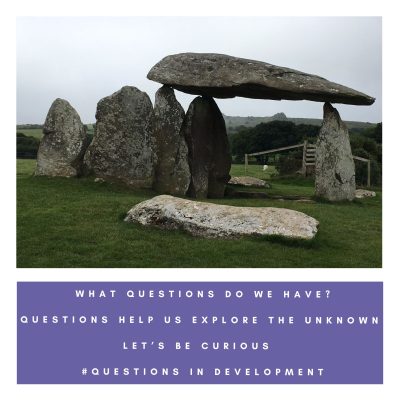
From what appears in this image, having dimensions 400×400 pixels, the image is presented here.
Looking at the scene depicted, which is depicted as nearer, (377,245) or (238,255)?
(238,255)

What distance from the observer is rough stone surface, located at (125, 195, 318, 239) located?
10141mm

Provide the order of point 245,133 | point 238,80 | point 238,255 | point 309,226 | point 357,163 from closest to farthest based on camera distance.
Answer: point 238,255 → point 309,226 → point 238,80 → point 357,163 → point 245,133

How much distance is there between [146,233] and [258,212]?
82.3 inches

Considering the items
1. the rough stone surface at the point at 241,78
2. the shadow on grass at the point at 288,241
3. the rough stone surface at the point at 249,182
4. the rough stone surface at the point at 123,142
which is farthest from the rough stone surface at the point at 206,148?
the shadow on grass at the point at 288,241

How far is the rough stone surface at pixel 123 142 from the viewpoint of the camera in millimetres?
15688

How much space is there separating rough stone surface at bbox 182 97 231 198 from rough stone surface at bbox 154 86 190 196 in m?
0.32

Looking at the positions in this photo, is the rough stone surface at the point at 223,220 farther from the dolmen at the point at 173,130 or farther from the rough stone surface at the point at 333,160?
the rough stone surface at the point at 333,160

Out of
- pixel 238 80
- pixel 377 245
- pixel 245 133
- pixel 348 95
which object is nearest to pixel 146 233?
pixel 377 245

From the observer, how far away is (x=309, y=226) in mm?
10445

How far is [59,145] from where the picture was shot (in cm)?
1608

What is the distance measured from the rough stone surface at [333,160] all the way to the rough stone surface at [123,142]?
15.9 feet

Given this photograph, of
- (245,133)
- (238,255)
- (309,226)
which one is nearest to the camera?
(238,255)

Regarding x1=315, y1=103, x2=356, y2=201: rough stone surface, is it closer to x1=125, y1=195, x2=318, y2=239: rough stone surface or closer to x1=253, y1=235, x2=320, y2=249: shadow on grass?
x1=125, y1=195, x2=318, y2=239: rough stone surface

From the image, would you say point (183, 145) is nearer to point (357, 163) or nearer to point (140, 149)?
point (140, 149)
